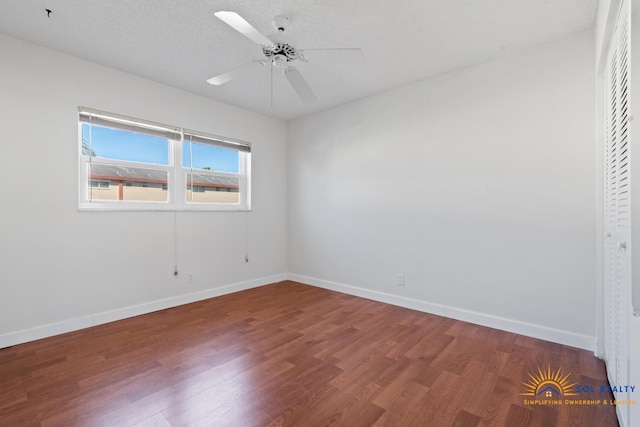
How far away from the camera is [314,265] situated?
171 inches

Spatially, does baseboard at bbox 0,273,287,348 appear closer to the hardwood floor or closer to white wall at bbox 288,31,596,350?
the hardwood floor

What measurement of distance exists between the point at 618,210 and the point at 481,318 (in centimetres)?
161

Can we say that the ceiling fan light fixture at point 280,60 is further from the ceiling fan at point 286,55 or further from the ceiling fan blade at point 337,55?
the ceiling fan blade at point 337,55

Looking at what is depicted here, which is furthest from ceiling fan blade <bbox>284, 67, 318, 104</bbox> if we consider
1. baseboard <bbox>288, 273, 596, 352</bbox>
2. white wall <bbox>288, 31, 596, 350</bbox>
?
baseboard <bbox>288, 273, 596, 352</bbox>

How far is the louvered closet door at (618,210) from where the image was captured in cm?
135

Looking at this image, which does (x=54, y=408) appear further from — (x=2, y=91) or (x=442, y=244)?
(x=442, y=244)

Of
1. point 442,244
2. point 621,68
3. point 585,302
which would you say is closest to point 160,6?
point 621,68

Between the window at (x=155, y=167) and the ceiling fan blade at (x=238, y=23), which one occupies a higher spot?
the ceiling fan blade at (x=238, y=23)

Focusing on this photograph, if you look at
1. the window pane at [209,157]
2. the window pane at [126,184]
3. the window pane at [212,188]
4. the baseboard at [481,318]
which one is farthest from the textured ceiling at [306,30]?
the baseboard at [481,318]

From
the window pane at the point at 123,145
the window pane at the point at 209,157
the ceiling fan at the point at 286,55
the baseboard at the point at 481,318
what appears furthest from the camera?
the window pane at the point at 209,157

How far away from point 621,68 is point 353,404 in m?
2.27

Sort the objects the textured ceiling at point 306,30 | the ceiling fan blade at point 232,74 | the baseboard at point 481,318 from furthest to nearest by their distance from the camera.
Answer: the baseboard at point 481,318
the ceiling fan blade at point 232,74
the textured ceiling at point 306,30

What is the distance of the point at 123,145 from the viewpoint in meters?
3.06

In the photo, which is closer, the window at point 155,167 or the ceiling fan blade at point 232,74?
the ceiling fan blade at point 232,74
